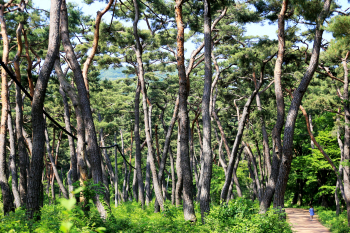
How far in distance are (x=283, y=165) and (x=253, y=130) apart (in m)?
11.2

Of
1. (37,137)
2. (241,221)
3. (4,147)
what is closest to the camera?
(37,137)

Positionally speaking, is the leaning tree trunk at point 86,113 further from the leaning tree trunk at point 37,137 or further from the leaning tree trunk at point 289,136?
the leaning tree trunk at point 289,136

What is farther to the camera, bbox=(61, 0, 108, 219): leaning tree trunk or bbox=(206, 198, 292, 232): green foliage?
bbox=(61, 0, 108, 219): leaning tree trunk

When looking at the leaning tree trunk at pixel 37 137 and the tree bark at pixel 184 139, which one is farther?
the tree bark at pixel 184 139

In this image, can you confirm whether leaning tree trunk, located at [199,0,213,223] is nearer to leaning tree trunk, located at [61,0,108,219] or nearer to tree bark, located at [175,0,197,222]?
tree bark, located at [175,0,197,222]

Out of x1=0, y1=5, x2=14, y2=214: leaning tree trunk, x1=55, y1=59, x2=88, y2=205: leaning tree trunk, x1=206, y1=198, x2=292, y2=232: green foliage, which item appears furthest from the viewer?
x1=0, y1=5, x2=14, y2=214: leaning tree trunk

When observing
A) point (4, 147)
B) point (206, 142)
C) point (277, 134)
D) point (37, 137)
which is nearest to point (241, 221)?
point (206, 142)

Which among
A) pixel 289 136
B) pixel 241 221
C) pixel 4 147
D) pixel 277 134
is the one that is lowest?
pixel 241 221

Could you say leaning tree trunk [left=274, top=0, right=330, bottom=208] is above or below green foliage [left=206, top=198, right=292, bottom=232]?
above

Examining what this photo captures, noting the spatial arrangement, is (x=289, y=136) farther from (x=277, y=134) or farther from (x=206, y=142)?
(x=206, y=142)

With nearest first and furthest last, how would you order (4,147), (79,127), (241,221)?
(241,221)
(79,127)
(4,147)

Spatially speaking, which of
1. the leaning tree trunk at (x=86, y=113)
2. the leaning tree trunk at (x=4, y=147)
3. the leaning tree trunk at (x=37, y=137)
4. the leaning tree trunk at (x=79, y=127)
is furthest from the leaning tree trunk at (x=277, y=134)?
the leaning tree trunk at (x=4, y=147)

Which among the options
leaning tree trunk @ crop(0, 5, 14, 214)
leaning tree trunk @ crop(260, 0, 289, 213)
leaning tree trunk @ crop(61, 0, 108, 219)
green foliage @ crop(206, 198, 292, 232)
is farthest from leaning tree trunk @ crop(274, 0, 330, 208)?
leaning tree trunk @ crop(0, 5, 14, 214)

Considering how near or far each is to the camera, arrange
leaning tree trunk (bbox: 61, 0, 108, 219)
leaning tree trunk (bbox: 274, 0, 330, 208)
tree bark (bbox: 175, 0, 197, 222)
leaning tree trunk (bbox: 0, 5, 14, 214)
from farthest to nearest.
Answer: leaning tree trunk (bbox: 0, 5, 14, 214) → tree bark (bbox: 175, 0, 197, 222) → leaning tree trunk (bbox: 274, 0, 330, 208) → leaning tree trunk (bbox: 61, 0, 108, 219)
